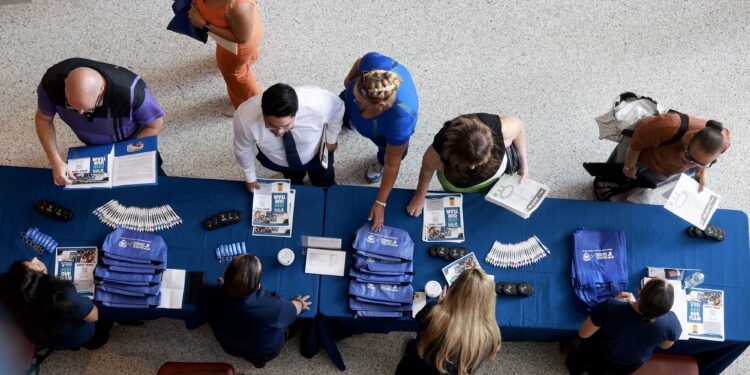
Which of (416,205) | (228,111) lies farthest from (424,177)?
(228,111)

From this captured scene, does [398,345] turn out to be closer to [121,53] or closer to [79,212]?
[79,212]

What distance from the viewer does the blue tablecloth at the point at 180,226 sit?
10.1 feet

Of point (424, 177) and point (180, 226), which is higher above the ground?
point (424, 177)

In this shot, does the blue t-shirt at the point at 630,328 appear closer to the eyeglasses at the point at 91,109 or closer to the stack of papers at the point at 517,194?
the stack of papers at the point at 517,194

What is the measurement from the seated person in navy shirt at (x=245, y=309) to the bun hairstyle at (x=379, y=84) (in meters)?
0.96

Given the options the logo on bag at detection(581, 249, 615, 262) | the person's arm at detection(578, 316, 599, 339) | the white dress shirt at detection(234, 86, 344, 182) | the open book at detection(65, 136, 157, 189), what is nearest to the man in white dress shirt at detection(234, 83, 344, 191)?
the white dress shirt at detection(234, 86, 344, 182)

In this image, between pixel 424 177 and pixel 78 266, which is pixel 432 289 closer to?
pixel 424 177

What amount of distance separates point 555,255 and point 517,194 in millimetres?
417

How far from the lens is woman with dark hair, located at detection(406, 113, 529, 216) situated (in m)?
2.58

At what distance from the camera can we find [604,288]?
312cm

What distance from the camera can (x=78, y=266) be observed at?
3035mm

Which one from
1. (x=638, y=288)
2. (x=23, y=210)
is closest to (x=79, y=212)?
(x=23, y=210)

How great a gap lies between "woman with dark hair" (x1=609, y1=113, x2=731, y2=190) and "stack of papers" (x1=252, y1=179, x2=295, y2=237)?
213 cm

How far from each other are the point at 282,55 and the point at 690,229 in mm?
3188
